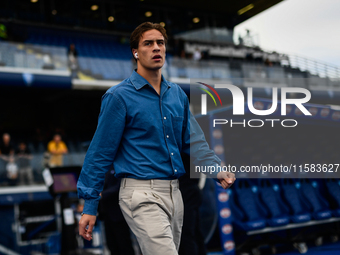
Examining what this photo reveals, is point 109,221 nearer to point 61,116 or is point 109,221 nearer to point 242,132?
point 242,132

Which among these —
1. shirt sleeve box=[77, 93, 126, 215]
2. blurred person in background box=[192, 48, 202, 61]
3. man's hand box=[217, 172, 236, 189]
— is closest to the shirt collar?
shirt sleeve box=[77, 93, 126, 215]

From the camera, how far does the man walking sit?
1840 millimetres

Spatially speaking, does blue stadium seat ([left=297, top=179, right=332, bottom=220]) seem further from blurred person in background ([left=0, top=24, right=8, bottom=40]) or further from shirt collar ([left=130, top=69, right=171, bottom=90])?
blurred person in background ([left=0, top=24, right=8, bottom=40])

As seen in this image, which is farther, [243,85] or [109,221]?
[243,85]

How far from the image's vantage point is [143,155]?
1.89m

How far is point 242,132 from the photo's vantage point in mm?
5984

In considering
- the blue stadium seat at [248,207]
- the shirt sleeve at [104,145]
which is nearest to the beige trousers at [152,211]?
the shirt sleeve at [104,145]

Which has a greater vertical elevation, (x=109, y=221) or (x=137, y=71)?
(x=137, y=71)

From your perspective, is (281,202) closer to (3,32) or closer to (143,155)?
(143,155)

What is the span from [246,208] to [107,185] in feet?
8.69

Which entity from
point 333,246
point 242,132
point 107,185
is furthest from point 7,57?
point 333,246

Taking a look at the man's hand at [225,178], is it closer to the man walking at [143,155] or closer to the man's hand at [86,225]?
the man walking at [143,155]

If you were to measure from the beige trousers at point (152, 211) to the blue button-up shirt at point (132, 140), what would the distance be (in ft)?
0.15

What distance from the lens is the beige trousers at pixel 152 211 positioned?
5.91ft
